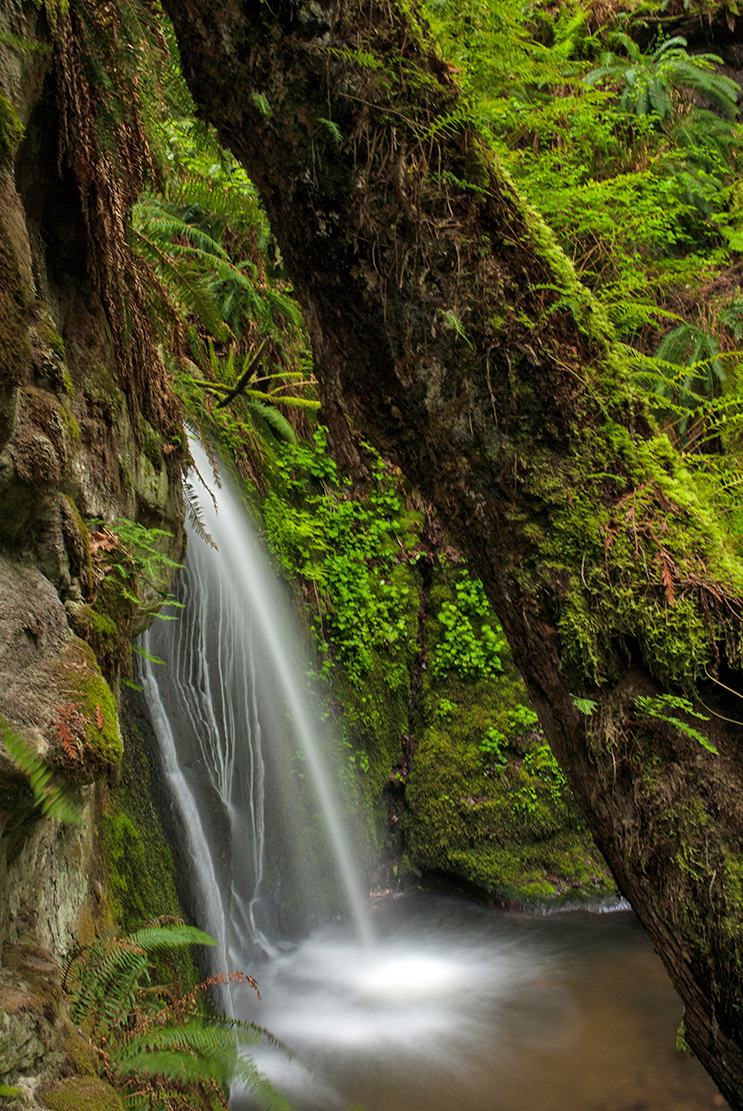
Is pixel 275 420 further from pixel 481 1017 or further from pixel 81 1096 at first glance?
pixel 81 1096

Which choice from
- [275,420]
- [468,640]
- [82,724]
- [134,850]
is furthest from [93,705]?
[468,640]

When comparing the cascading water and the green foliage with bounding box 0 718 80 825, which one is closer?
the green foliage with bounding box 0 718 80 825

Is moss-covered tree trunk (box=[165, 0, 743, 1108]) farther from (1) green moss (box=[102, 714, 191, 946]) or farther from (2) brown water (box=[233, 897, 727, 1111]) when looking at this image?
(2) brown water (box=[233, 897, 727, 1111])

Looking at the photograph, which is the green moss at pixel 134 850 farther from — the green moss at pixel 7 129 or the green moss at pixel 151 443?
the green moss at pixel 7 129

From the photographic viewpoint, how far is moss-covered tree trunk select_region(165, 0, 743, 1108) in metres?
1.94

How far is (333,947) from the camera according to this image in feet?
16.3

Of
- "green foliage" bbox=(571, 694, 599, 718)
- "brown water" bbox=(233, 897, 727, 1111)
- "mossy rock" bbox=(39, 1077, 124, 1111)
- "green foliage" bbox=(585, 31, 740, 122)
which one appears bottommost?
"brown water" bbox=(233, 897, 727, 1111)

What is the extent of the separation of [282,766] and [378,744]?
1.06 meters

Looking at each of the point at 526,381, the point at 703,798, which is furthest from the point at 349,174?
the point at 703,798

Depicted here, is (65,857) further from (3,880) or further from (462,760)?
(462,760)

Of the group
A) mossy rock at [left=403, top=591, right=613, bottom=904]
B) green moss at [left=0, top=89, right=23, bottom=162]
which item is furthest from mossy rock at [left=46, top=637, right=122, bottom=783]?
mossy rock at [left=403, top=591, right=613, bottom=904]

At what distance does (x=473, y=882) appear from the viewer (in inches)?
223

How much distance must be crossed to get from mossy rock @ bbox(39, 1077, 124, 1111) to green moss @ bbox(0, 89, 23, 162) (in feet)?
7.65

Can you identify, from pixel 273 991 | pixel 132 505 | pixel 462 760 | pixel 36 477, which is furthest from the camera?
pixel 462 760
